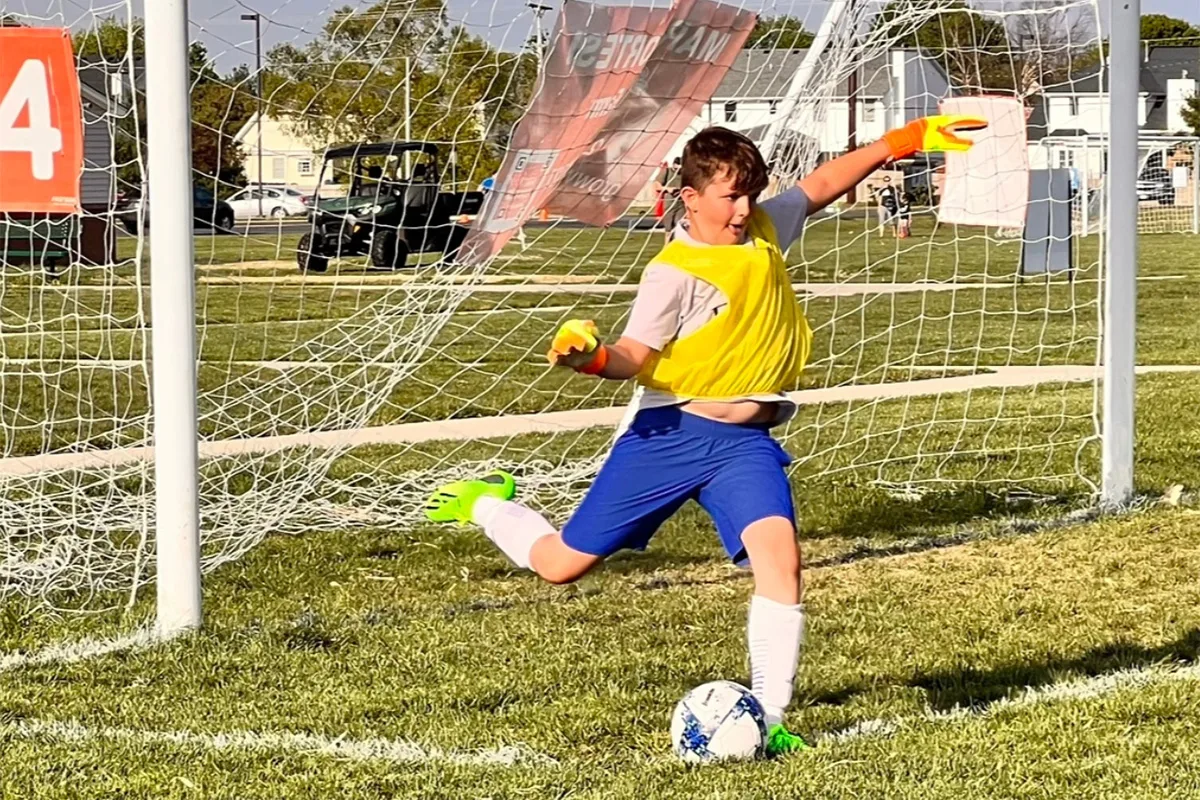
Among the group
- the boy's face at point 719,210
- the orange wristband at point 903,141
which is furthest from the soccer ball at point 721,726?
the orange wristband at point 903,141

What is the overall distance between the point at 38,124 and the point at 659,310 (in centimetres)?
307

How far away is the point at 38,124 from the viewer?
22.4 ft

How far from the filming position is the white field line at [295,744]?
4812 millimetres

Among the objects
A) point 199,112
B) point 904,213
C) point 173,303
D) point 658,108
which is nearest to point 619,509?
point 173,303

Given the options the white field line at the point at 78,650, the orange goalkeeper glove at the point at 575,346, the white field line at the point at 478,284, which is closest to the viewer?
the orange goalkeeper glove at the point at 575,346

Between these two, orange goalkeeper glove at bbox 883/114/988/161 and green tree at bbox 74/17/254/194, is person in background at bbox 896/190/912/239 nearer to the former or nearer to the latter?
green tree at bbox 74/17/254/194

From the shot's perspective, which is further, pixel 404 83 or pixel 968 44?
pixel 968 44

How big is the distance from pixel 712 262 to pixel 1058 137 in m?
8.48

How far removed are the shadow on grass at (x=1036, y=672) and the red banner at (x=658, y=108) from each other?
2.92 metres

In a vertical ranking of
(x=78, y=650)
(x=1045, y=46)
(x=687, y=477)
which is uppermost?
(x=1045, y=46)

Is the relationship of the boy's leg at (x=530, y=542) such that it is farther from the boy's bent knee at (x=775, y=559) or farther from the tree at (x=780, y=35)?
the tree at (x=780, y=35)

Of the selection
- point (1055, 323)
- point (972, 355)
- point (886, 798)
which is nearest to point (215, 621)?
point (886, 798)

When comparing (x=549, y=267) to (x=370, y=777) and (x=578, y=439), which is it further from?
(x=370, y=777)

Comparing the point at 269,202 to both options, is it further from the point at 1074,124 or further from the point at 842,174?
the point at 1074,124
